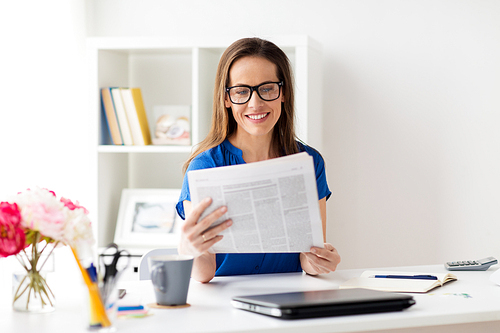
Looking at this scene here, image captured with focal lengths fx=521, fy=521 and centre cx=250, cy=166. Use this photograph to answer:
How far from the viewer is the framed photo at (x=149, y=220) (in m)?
2.52

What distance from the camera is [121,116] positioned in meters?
2.55

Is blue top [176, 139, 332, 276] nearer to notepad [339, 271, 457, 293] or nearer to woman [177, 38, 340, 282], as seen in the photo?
woman [177, 38, 340, 282]

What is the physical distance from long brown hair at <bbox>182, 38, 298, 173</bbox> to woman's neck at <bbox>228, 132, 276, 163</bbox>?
35mm

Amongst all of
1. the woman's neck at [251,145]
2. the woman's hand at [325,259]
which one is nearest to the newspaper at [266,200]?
the woman's hand at [325,259]

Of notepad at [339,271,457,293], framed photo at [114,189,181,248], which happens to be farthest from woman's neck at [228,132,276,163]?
framed photo at [114,189,181,248]

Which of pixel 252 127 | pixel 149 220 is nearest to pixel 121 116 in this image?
pixel 149 220

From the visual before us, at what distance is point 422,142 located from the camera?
9.00 ft

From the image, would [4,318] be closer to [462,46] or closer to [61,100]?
[61,100]

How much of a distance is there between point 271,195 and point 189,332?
377 mm

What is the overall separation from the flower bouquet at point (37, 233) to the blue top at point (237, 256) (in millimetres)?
510

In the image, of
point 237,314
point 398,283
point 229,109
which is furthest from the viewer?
point 229,109

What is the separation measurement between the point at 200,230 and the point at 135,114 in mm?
1450

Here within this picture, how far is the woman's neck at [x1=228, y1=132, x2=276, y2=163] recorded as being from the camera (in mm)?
1700

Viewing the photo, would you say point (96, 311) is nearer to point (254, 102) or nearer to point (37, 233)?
point (37, 233)
